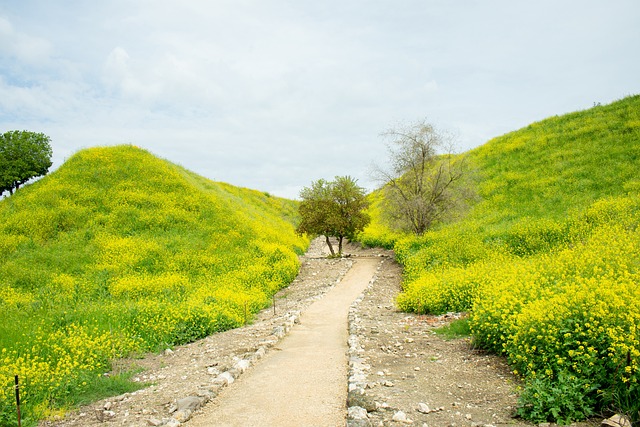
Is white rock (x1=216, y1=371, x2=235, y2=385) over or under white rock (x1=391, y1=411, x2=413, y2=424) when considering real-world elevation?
over

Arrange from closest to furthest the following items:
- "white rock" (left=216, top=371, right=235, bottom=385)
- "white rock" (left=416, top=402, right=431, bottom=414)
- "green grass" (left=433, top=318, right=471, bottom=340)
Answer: "white rock" (left=416, top=402, right=431, bottom=414) < "white rock" (left=216, top=371, right=235, bottom=385) < "green grass" (left=433, top=318, right=471, bottom=340)

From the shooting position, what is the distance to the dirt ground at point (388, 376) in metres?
7.64

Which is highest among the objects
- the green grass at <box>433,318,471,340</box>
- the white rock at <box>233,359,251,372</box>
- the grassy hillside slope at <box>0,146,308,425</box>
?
the grassy hillside slope at <box>0,146,308,425</box>

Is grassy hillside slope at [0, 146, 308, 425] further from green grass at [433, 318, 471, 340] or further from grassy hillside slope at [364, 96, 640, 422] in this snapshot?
grassy hillside slope at [364, 96, 640, 422]

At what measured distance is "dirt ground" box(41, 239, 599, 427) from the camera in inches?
301

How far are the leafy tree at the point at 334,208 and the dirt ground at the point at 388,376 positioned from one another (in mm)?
19537

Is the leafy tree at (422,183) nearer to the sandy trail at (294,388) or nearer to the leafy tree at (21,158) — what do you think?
the sandy trail at (294,388)

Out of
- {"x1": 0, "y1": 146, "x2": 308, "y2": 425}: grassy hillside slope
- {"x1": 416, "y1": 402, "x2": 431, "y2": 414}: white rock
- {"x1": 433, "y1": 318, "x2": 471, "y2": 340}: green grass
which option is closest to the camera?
{"x1": 416, "y1": 402, "x2": 431, "y2": 414}: white rock

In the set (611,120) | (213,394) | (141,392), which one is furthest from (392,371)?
(611,120)

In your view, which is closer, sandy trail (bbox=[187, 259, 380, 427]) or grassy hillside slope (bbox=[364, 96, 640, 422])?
grassy hillside slope (bbox=[364, 96, 640, 422])

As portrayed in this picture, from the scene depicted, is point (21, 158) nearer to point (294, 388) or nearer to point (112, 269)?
point (112, 269)

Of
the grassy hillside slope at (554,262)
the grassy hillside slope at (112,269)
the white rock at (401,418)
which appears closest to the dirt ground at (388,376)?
the white rock at (401,418)

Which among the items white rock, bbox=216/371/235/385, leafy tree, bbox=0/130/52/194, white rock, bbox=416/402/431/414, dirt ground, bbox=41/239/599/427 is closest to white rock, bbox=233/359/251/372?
dirt ground, bbox=41/239/599/427

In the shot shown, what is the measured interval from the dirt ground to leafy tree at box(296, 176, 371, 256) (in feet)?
64.1
